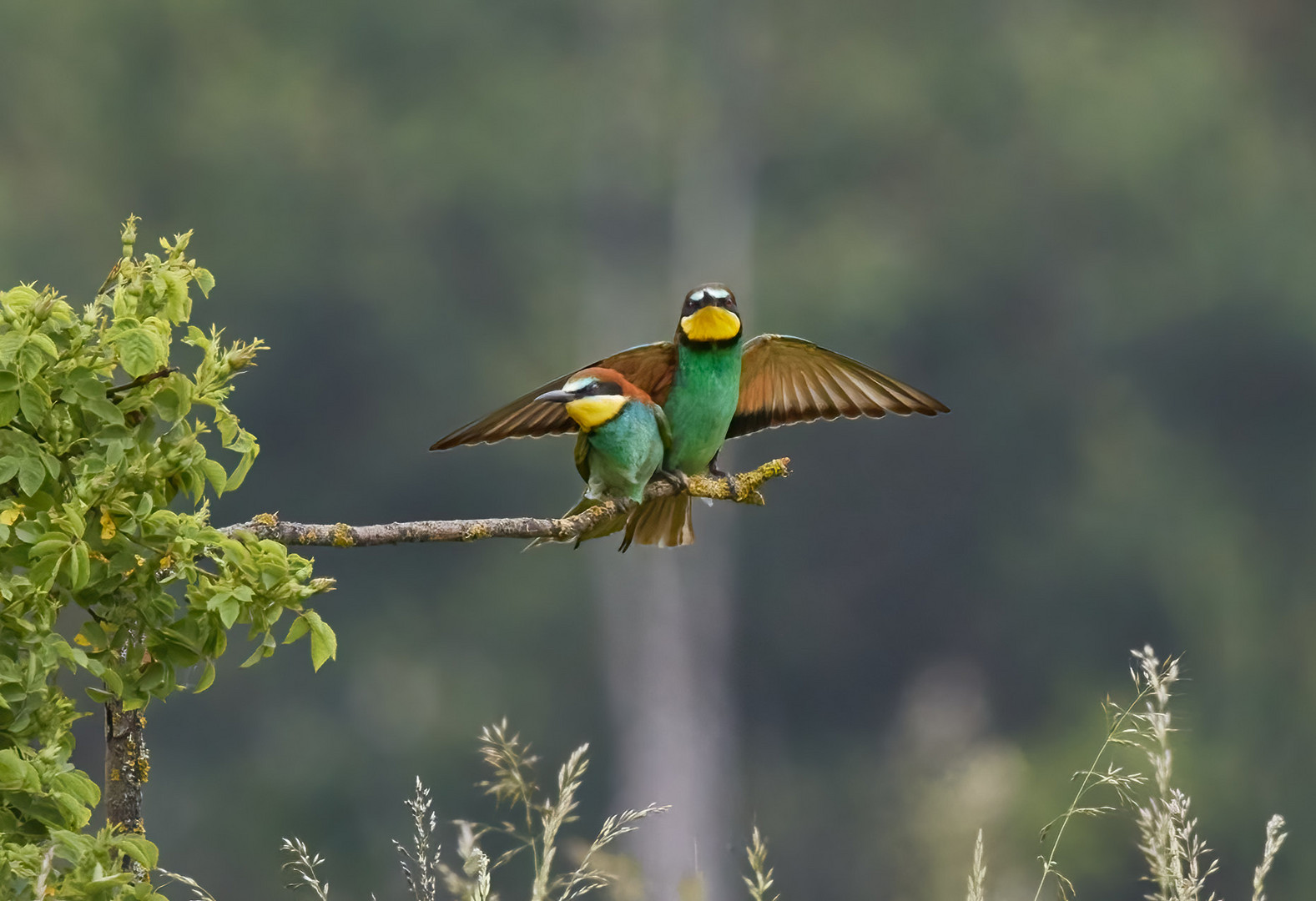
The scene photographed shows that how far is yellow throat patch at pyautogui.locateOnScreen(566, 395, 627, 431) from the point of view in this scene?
2.46 m

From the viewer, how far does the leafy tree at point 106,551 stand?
1.31 meters

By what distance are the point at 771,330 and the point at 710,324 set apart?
14.9 metres

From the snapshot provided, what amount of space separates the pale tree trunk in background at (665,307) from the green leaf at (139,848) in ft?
42.5

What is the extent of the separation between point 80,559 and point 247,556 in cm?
14

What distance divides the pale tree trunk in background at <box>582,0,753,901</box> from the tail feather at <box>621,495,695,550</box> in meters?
11.6

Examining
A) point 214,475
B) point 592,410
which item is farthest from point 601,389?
point 214,475

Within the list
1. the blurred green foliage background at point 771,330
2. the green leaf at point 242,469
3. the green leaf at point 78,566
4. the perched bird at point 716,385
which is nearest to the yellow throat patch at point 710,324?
the perched bird at point 716,385

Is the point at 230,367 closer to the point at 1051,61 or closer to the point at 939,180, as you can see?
the point at 939,180

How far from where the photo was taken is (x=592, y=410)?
2.46m

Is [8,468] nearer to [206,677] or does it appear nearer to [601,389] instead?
[206,677]

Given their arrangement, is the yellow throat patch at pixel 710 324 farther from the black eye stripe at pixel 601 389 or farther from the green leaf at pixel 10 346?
the green leaf at pixel 10 346

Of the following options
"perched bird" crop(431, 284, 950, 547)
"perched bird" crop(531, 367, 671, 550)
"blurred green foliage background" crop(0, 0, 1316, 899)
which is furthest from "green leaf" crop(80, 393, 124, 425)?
"blurred green foliage background" crop(0, 0, 1316, 899)

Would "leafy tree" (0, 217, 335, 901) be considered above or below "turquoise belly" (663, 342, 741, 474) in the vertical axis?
below

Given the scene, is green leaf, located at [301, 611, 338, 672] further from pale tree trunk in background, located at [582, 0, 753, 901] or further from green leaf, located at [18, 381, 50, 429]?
pale tree trunk in background, located at [582, 0, 753, 901]
